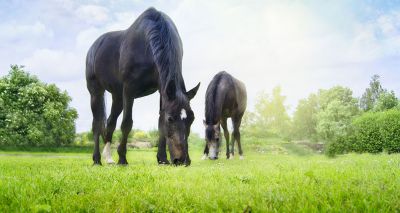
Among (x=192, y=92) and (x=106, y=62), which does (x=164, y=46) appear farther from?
(x=106, y=62)

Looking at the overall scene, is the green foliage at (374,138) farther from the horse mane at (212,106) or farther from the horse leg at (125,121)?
the horse leg at (125,121)

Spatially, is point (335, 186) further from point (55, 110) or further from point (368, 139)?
point (55, 110)

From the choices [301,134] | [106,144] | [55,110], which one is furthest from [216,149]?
[301,134]

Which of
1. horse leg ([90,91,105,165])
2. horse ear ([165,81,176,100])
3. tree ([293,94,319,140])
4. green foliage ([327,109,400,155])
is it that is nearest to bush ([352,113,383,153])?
green foliage ([327,109,400,155])

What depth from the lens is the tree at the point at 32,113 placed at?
110 ft

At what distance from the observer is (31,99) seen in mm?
35969

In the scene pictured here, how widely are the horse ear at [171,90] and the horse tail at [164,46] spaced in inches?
4.4

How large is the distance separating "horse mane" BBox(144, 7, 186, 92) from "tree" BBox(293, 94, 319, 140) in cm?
6071

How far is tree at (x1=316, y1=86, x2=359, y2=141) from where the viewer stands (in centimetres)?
5153

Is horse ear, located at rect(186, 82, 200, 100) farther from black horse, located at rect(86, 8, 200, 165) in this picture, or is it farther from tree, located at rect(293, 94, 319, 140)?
tree, located at rect(293, 94, 319, 140)

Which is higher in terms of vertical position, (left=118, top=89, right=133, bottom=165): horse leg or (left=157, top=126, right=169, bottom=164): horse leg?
(left=118, top=89, right=133, bottom=165): horse leg

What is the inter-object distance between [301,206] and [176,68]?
4.38 meters

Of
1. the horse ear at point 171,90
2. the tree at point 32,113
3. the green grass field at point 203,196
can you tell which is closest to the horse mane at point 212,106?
the horse ear at point 171,90

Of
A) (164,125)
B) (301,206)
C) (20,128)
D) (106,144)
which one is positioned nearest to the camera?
(301,206)
